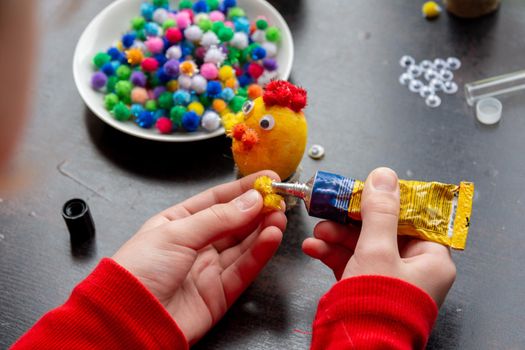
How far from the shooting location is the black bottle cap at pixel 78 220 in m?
0.77

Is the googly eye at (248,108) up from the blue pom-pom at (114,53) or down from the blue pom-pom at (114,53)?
up

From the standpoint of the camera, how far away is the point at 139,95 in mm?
910

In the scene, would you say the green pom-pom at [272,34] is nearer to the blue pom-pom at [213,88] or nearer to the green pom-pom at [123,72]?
the blue pom-pom at [213,88]

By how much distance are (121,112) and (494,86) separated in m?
0.60

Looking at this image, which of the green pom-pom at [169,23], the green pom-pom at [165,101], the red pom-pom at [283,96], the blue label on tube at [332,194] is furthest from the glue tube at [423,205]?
the green pom-pom at [169,23]

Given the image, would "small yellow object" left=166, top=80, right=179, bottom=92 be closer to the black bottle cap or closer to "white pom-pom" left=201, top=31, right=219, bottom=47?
"white pom-pom" left=201, top=31, right=219, bottom=47

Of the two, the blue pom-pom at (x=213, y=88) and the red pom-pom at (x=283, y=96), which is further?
the blue pom-pom at (x=213, y=88)

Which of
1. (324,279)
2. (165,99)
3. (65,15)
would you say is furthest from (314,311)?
(65,15)

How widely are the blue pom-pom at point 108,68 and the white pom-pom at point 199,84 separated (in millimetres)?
143

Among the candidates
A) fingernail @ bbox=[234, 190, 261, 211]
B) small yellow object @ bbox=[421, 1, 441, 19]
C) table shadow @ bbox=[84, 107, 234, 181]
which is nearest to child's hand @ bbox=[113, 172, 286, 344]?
fingernail @ bbox=[234, 190, 261, 211]

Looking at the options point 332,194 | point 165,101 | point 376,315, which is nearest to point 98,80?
point 165,101

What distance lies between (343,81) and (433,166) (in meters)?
0.22

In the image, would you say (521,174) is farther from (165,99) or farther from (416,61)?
(165,99)

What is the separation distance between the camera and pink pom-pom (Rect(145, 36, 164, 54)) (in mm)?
923
